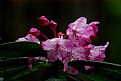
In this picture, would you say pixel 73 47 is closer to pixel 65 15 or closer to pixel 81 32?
pixel 81 32

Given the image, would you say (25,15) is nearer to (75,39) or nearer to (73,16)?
(73,16)

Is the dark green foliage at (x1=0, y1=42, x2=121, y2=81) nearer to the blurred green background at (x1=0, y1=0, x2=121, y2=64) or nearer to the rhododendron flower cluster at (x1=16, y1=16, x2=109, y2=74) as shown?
the rhododendron flower cluster at (x1=16, y1=16, x2=109, y2=74)

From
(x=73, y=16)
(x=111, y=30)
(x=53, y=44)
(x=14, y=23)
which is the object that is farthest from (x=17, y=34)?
(x=53, y=44)

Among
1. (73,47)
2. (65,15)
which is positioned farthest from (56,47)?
(65,15)

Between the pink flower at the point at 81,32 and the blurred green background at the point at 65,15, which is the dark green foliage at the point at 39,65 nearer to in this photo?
the pink flower at the point at 81,32

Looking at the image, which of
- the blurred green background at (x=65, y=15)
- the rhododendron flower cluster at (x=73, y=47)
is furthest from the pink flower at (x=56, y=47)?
the blurred green background at (x=65, y=15)

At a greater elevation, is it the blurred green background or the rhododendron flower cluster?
the blurred green background

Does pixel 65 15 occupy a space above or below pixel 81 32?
above

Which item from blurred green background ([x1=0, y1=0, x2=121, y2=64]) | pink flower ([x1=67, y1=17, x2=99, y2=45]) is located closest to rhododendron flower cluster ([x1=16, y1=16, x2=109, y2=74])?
pink flower ([x1=67, y1=17, x2=99, y2=45])
